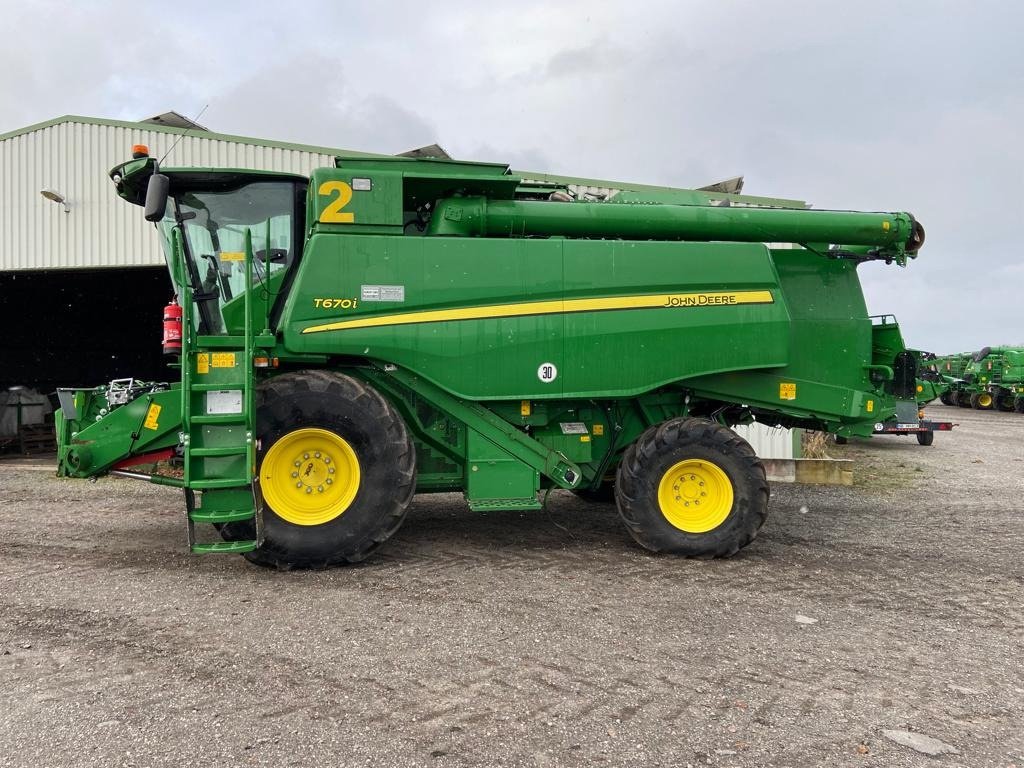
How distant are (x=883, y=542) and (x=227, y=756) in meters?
5.67

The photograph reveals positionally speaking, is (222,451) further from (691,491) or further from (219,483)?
(691,491)

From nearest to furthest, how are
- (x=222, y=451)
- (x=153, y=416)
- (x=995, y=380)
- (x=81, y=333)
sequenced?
(x=222, y=451) < (x=153, y=416) < (x=81, y=333) < (x=995, y=380)

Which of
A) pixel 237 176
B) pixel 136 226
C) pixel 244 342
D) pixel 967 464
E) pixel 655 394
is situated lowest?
pixel 967 464

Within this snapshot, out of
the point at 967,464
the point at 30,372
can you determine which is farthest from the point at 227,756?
the point at 30,372

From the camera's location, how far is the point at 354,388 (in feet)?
16.5

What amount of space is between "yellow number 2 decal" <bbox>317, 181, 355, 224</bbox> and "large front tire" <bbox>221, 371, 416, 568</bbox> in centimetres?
112

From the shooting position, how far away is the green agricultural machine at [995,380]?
28359 millimetres

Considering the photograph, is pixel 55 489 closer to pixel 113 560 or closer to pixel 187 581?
pixel 113 560

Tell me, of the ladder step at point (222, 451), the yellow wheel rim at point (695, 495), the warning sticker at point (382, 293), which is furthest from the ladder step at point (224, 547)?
the yellow wheel rim at point (695, 495)

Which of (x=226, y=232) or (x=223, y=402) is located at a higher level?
(x=226, y=232)

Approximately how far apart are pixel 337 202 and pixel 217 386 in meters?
1.56

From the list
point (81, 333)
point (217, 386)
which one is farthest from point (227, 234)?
point (81, 333)

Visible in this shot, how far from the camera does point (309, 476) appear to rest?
5098 mm

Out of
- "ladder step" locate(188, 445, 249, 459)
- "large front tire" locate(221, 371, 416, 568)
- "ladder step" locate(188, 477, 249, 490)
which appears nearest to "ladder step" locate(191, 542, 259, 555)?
"large front tire" locate(221, 371, 416, 568)
